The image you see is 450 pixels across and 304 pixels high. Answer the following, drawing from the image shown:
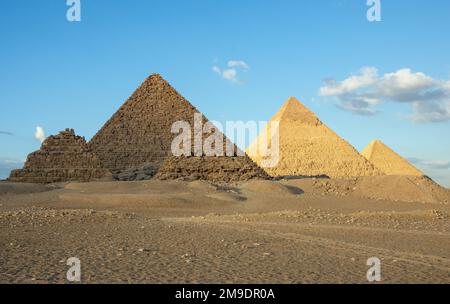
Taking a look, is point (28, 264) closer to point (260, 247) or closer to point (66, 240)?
point (66, 240)

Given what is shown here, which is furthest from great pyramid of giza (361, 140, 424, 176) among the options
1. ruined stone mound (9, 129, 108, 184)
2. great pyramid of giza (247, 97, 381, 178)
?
ruined stone mound (9, 129, 108, 184)

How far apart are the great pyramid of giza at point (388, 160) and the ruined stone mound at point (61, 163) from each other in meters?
55.1

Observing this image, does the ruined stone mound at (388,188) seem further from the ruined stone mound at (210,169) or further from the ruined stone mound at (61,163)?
the ruined stone mound at (61,163)

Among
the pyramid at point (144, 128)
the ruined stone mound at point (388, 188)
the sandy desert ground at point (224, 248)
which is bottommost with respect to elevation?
the ruined stone mound at point (388, 188)

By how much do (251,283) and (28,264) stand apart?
10.1 ft

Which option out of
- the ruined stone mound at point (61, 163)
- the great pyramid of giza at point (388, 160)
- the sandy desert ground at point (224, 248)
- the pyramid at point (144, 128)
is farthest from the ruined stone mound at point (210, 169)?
the great pyramid of giza at point (388, 160)

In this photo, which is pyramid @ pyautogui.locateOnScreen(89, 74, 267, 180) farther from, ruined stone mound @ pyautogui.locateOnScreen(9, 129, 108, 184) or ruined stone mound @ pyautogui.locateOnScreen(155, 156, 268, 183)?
ruined stone mound @ pyautogui.locateOnScreen(9, 129, 108, 184)

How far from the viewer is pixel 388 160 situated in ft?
273

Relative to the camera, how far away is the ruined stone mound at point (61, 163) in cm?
3750

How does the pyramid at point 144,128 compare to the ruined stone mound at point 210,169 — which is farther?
the pyramid at point 144,128

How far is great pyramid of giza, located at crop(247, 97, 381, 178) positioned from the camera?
68375 millimetres

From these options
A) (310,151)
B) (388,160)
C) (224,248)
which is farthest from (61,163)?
(388,160)

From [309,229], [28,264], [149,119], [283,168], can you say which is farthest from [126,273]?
[283,168]

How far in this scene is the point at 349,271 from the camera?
21.9 ft
